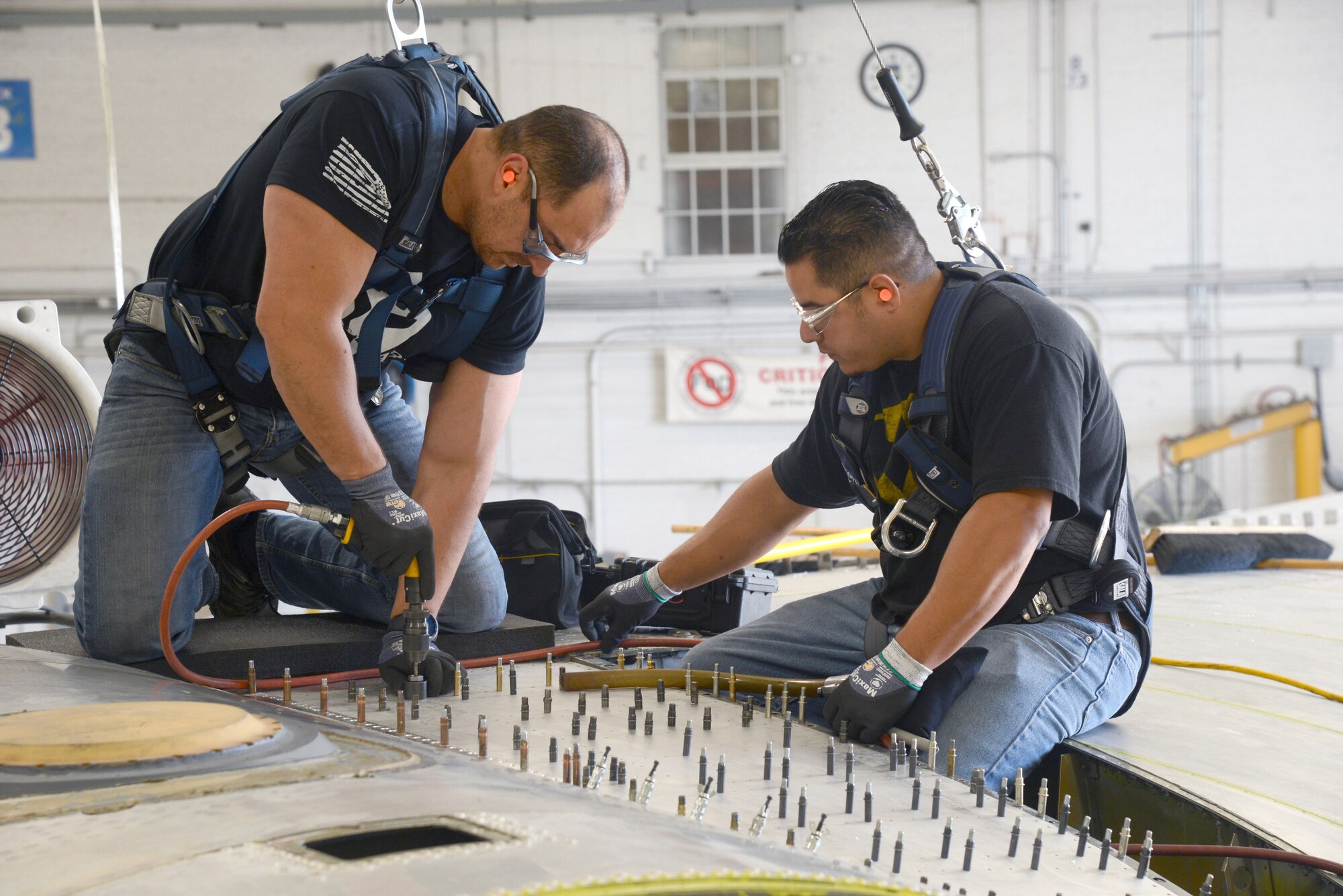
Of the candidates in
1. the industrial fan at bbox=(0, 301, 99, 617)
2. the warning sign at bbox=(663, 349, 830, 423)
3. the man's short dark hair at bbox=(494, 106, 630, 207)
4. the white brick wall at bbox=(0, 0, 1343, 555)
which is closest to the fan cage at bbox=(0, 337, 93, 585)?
the industrial fan at bbox=(0, 301, 99, 617)

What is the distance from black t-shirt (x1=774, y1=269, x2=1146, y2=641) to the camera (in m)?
2.26

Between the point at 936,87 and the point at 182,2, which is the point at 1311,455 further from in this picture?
the point at 182,2

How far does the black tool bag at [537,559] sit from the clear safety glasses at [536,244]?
125cm

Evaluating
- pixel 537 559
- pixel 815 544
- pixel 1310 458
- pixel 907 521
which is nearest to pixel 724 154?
pixel 1310 458

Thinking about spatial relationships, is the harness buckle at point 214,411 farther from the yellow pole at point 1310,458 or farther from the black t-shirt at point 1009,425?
the yellow pole at point 1310,458

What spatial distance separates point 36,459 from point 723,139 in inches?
375

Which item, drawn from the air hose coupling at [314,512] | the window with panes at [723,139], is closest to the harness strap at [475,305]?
the air hose coupling at [314,512]

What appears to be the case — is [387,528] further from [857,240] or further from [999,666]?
[999,666]

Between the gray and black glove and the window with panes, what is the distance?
30.6 feet

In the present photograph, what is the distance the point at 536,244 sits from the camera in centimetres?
262

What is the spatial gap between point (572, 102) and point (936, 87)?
12.5ft

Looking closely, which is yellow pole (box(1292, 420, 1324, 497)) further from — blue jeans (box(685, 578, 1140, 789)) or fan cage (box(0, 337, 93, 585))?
fan cage (box(0, 337, 93, 585))

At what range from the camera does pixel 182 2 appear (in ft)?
38.5

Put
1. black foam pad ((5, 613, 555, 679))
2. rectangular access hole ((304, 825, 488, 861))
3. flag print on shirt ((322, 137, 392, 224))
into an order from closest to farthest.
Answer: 1. rectangular access hole ((304, 825, 488, 861))
2. flag print on shirt ((322, 137, 392, 224))
3. black foam pad ((5, 613, 555, 679))
